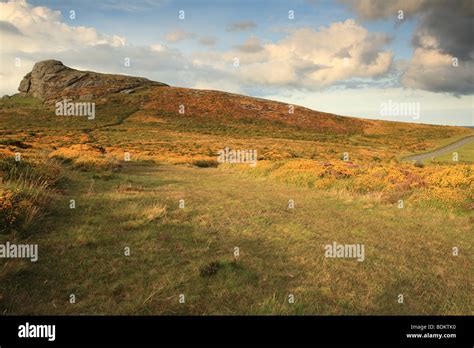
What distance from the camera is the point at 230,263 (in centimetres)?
584

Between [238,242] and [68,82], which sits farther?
[68,82]

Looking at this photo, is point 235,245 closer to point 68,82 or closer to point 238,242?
point 238,242

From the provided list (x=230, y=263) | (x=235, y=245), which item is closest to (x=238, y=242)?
(x=235, y=245)

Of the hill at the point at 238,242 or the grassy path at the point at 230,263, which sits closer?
the grassy path at the point at 230,263

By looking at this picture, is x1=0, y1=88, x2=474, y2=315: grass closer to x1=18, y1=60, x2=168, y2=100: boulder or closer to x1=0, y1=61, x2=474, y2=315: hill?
x1=0, y1=61, x2=474, y2=315: hill

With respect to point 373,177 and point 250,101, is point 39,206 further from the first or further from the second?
point 250,101

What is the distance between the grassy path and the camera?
15.2 ft

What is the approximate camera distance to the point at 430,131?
8338 centimetres

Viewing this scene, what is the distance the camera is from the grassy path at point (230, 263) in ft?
15.2

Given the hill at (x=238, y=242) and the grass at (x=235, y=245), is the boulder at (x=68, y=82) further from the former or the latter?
the grass at (x=235, y=245)
